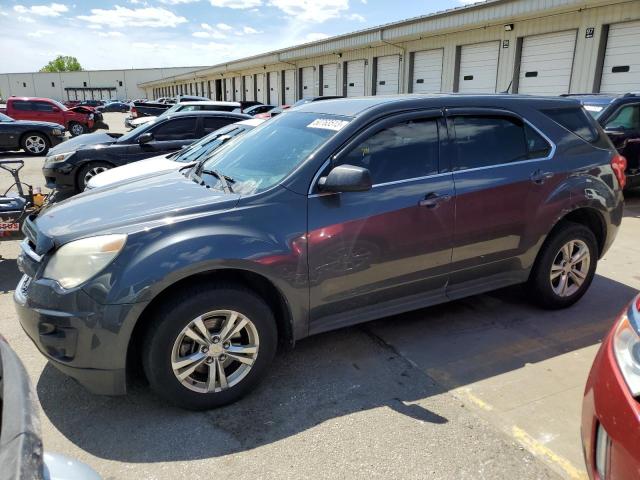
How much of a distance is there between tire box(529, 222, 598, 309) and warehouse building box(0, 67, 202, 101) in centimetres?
10016

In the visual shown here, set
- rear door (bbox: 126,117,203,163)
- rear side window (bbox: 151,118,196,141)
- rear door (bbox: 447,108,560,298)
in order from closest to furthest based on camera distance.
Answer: rear door (bbox: 447,108,560,298) → rear door (bbox: 126,117,203,163) → rear side window (bbox: 151,118,196,141)

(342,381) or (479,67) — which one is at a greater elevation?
(479,67)

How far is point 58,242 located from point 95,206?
1.64ft

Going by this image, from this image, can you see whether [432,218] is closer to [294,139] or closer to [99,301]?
[294,139]

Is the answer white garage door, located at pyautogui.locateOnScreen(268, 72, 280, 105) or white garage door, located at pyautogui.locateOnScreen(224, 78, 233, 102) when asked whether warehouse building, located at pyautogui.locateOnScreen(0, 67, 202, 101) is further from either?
white garage door, located at pyautogui.locateOnScreen(268, 72, 280, 105)

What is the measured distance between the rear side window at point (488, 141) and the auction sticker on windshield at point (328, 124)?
2.91ft

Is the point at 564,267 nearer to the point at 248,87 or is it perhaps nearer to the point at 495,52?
the point at 495,52

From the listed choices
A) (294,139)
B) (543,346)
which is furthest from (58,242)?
(543,346)

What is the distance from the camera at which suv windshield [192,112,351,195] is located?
3281 mm

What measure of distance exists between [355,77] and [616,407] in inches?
879

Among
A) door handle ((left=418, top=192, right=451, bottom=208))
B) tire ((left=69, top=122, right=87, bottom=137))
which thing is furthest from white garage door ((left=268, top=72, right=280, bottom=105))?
door handle ((left=418, top=192, right=451, bottom=208))

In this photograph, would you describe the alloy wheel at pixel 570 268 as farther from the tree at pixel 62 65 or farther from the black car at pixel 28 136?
the tree at pixel 62 65

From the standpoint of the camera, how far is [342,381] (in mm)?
3260

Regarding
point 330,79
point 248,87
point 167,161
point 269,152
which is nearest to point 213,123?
point 167,161
